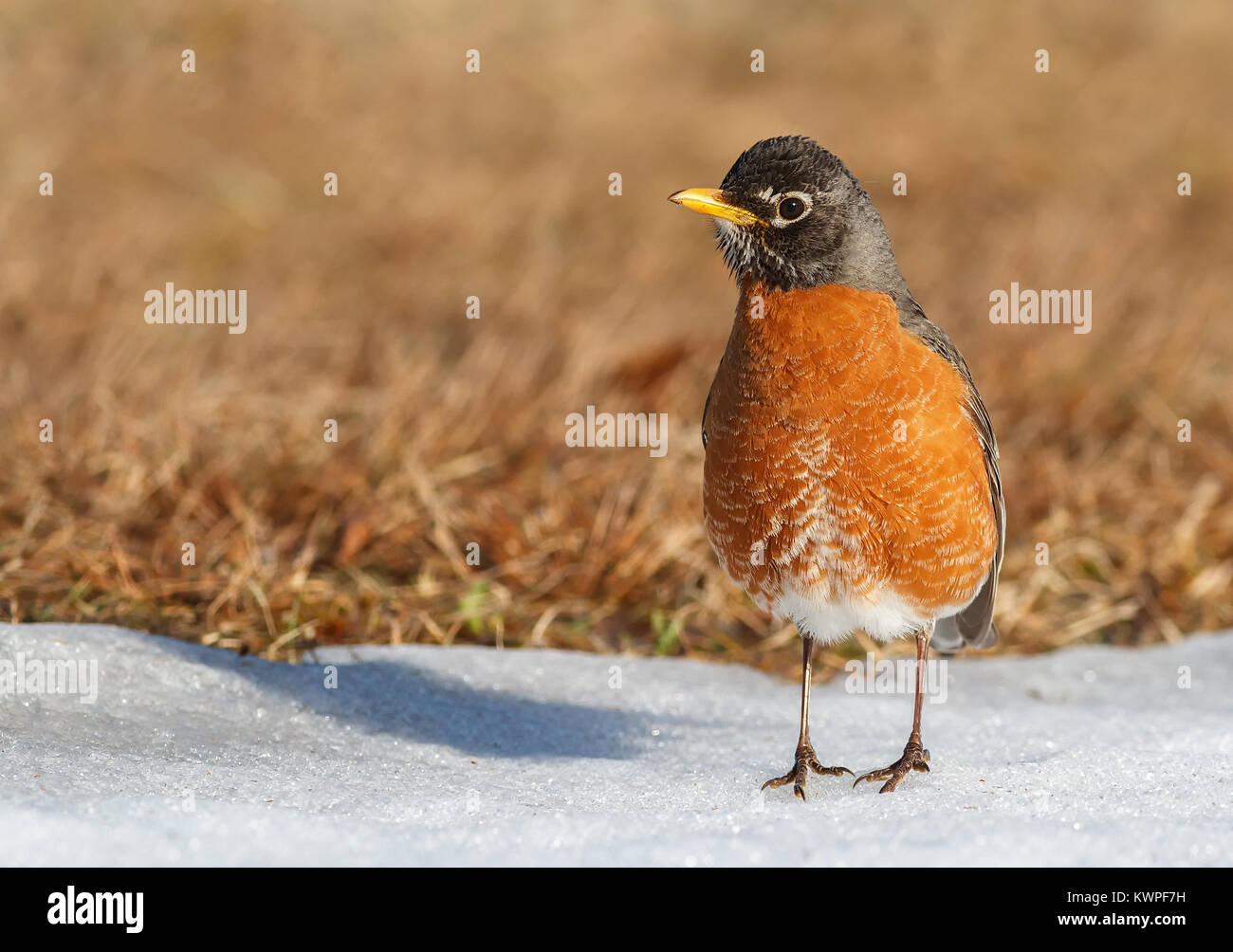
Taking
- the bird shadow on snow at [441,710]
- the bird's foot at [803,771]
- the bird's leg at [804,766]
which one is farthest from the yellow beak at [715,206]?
the bird shadow on snow at [441,710]

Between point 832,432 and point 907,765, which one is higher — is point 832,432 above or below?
above

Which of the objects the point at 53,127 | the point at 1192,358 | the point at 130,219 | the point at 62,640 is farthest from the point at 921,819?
the point at 53,127

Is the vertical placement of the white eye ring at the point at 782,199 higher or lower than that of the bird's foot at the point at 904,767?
higher

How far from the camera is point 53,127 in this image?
10.5 metres

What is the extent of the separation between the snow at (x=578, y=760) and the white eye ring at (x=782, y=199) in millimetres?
1554

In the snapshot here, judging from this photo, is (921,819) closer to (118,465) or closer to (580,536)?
(580,536)

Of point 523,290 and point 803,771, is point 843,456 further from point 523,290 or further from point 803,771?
point 523,290

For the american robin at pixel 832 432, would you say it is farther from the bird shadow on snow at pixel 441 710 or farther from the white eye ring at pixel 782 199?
the bird shadow on snow at pixel 441 710

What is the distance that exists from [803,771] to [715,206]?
1582 millimetres

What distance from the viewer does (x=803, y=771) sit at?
386 centimetres

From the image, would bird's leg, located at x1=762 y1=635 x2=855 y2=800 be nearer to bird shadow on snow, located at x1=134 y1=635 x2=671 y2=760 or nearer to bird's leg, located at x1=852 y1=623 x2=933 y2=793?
bird's leg, located at x1=852 y1=623 x2=933 y2=793

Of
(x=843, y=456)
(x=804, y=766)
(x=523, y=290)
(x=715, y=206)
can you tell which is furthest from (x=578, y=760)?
(x=523, y=290)

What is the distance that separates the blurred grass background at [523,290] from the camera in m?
5.74

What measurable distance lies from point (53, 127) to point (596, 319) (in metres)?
4.97
